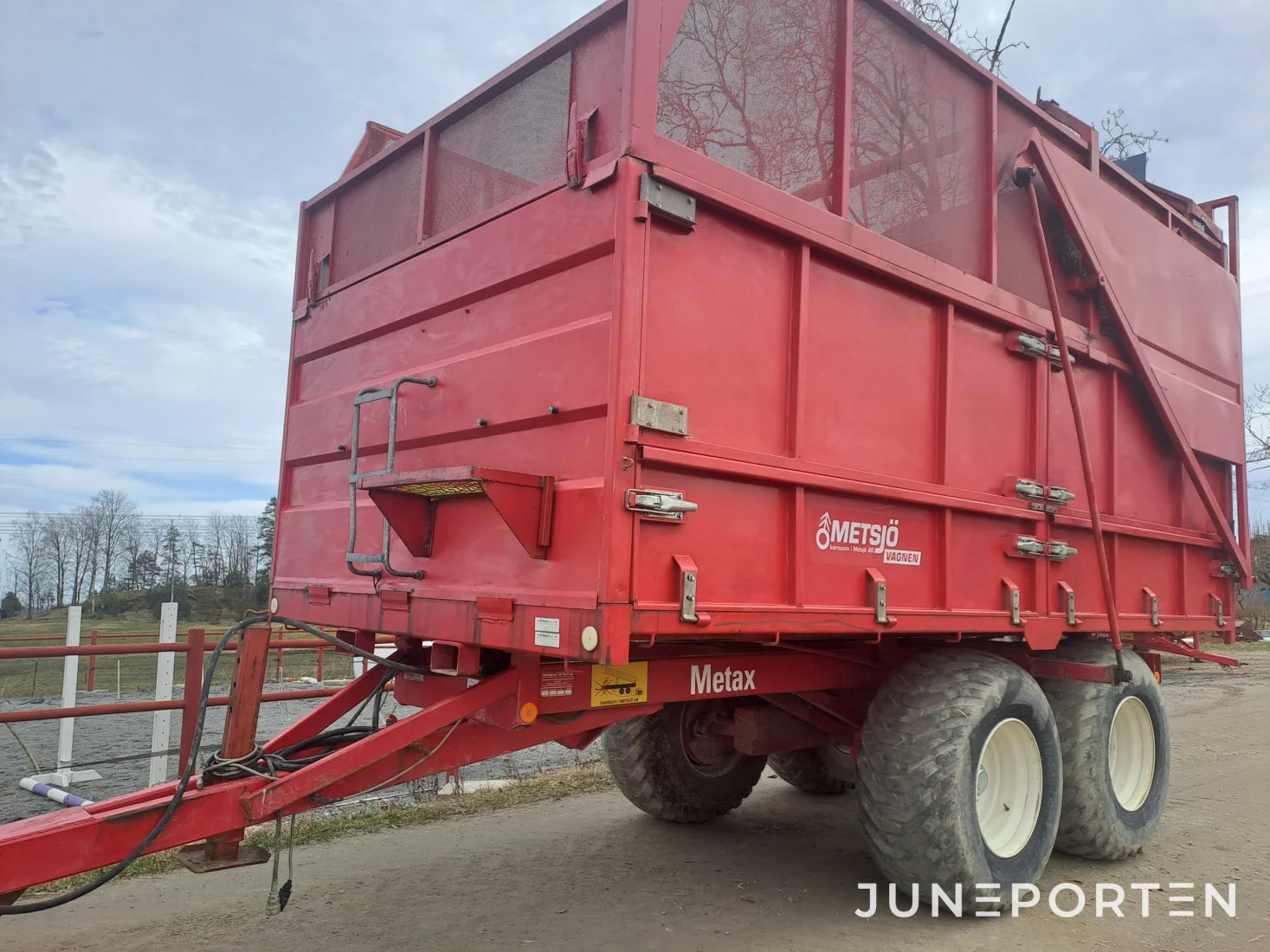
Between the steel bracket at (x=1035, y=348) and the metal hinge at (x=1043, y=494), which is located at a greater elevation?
the steel bracket at (x=1035, y=348)

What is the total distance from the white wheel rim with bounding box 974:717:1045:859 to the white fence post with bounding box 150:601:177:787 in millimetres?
5369

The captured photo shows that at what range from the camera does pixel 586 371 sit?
3283 mm

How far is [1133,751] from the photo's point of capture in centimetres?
578

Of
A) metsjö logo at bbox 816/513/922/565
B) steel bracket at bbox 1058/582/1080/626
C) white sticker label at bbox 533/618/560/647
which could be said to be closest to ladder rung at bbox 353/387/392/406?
white sticker label at bbox 533/618/560/647

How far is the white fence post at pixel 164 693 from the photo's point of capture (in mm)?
6551

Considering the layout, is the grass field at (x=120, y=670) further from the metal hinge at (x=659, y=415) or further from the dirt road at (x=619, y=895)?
the metal hinge at (x=659, y=415)

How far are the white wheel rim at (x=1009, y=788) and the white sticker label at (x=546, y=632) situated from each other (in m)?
2.60

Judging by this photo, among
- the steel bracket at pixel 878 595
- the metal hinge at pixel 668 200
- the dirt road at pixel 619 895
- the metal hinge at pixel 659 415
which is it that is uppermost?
the metal hinge at pixel 668 200

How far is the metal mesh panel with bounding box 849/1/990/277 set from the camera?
167 inches

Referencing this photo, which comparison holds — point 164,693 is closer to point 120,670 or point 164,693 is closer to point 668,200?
point 668,200

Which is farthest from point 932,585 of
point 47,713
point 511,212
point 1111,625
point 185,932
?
point 47,713

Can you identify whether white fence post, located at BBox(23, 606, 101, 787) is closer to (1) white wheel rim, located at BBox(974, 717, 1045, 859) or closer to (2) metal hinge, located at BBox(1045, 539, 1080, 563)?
(1) white wheel rim, located at BBox(974, 717, 1045, 859)

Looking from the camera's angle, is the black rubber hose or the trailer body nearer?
the black rubber hose

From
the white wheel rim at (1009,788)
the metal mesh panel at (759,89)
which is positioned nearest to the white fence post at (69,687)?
the metal mesh panel at (759,89)
